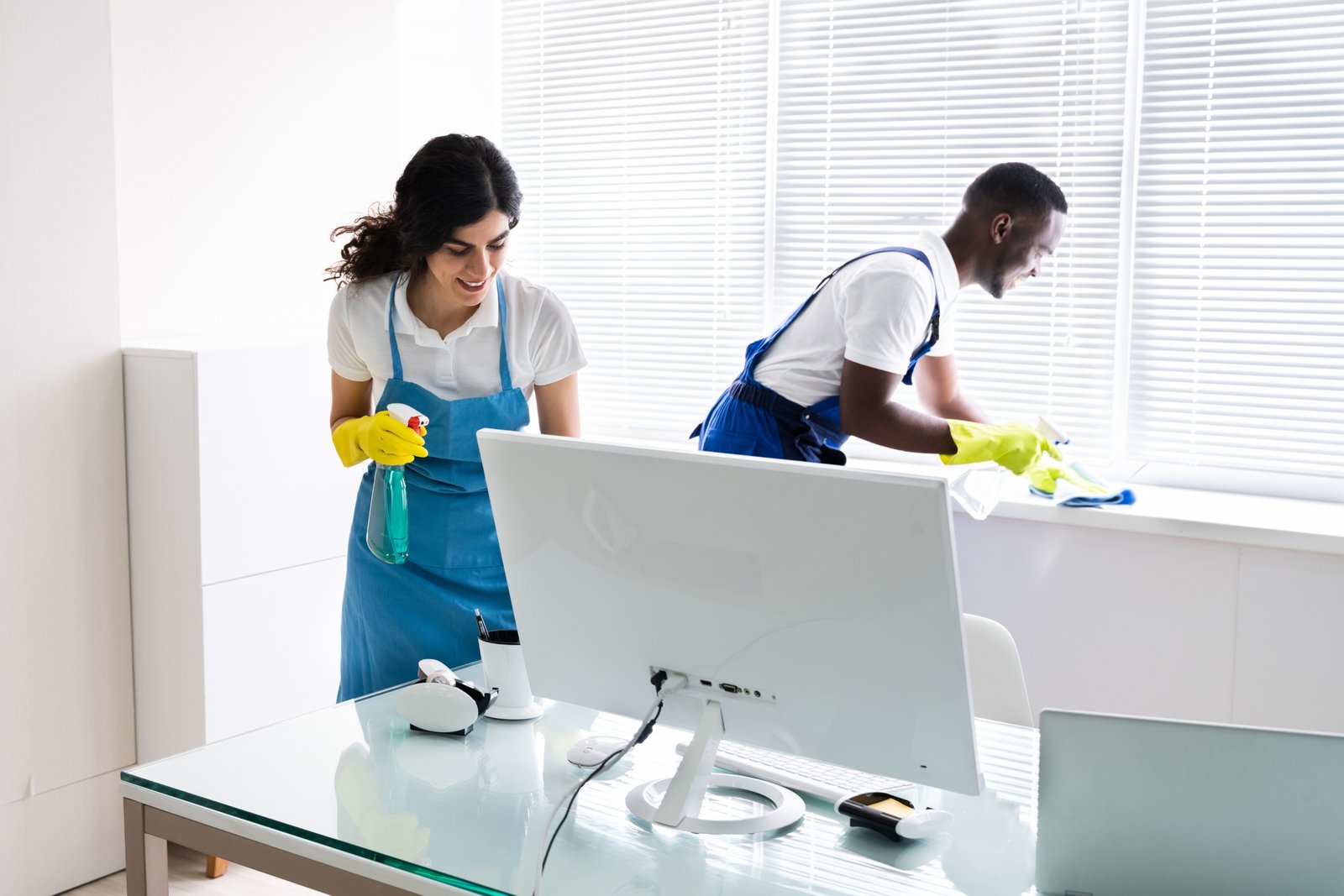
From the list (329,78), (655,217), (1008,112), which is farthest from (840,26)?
(329,78)

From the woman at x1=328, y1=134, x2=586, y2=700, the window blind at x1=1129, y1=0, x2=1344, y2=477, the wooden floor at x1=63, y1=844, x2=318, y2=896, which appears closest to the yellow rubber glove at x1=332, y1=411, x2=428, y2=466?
the woman at x1=328, y1=134, x2=586, y2=700

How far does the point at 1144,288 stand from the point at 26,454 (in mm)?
2575

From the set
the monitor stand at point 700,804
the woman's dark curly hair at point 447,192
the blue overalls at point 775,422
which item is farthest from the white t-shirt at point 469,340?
the monitor stand at point 700,804

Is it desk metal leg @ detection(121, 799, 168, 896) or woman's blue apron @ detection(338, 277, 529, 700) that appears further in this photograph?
woman's blue apron @ detection(338, 277, 529, 700)

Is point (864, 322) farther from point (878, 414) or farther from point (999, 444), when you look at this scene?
point (999, 444)

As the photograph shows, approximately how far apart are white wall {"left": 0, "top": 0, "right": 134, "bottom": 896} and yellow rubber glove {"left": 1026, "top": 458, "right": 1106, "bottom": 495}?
2093mm

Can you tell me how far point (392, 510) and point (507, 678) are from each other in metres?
0.46

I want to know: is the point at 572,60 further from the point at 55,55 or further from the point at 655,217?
the point at 55,55

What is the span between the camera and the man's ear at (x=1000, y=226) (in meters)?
2.40

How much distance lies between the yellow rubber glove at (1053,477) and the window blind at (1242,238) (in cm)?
35

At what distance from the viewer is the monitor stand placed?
127 centimetres

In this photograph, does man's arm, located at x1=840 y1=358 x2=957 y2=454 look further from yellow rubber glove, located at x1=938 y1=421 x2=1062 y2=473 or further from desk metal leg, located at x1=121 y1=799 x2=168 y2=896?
desk metal leg, located at x1=121 y1=799 x2=168 y2=896

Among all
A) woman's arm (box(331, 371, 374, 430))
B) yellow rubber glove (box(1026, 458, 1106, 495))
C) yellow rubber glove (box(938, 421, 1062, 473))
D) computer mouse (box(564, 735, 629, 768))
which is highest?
woman's arm (box(331, 371, 374, 430))

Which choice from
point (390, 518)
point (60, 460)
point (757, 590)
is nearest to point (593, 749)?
point (757, 590)
